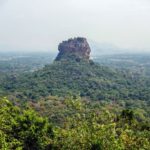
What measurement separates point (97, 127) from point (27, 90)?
10085 centimetres

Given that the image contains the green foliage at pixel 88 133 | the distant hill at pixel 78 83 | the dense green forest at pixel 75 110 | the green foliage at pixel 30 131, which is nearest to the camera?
the green foliage at pixel 88 133

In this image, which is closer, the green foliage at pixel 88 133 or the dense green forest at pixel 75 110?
the green foliage at pixel 88 133

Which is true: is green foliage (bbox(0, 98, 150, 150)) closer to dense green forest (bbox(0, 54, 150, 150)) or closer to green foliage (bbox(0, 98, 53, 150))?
dense green forest (bbox(0, 54, 150, 150))

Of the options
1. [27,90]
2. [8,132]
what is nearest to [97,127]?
[8,132]

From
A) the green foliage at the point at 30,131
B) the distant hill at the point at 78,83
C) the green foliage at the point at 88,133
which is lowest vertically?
the distant hill at the point at 78,83

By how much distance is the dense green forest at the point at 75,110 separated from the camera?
152 feet

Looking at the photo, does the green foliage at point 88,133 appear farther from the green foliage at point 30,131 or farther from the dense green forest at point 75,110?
the green foliage at point 30,131

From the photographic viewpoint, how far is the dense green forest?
152 ft

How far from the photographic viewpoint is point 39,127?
205ft

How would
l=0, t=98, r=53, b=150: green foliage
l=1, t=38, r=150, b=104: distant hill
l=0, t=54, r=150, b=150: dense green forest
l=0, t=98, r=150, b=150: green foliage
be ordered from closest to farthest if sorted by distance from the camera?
1. l=0, t=98, r=150, b=150: green foliage
2. l=0, t=54, r=150, b=150: dense green forest
3. l=0, t=98, r=53, b=150: green foliage
4. l=1, t=38, r=150, b=104: distant hill

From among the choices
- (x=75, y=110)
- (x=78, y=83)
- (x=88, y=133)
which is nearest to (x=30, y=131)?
(x=75, y=110)

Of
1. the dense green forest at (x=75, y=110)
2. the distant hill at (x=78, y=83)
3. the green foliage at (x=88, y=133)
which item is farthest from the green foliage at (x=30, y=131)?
the distant hill at (x=78, y=83)

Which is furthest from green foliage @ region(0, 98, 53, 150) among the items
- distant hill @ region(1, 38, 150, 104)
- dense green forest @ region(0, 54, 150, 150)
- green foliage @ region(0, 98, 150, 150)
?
distant hill @ region(1, 38, 150, 104)

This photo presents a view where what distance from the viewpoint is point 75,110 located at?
5338 centimetres
